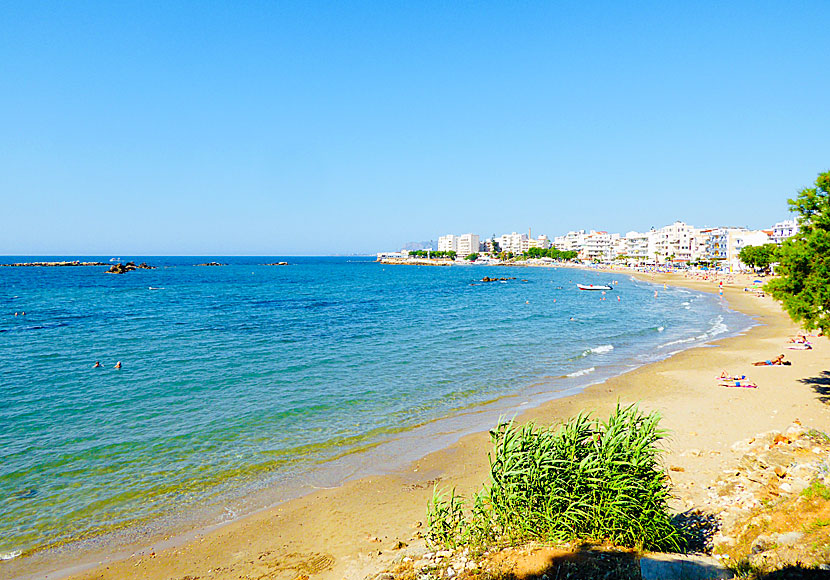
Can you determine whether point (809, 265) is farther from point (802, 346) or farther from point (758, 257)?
point (758, 257)

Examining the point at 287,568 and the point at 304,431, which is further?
the point at 304,431

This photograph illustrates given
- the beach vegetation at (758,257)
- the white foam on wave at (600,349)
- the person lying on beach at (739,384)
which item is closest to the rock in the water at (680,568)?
the person lying on beach at (739,384)

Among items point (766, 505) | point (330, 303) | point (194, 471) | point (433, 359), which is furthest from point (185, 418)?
point (330, 303)

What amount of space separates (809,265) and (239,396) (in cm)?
2177

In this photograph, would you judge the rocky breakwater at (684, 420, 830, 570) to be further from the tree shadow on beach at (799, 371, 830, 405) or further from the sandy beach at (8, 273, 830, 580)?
the tree shadow on beach at (799, 371, 830, 405)

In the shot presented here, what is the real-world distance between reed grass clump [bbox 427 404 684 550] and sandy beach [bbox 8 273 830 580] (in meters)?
2.53

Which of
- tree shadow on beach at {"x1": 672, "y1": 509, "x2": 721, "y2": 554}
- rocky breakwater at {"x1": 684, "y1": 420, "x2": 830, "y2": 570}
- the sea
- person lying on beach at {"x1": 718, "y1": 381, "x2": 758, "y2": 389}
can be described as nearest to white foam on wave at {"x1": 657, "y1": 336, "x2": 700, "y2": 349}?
the sea

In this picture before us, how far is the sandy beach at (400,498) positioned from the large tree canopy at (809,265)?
367 centimetres

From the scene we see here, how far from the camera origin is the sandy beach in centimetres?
937

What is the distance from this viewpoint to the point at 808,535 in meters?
6.71

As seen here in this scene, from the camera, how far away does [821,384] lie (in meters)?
20.7

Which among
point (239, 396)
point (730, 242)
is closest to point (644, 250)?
point (730, 242)

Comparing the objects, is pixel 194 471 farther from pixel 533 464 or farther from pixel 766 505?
pixel 766 505

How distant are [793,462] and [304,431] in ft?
45.6
